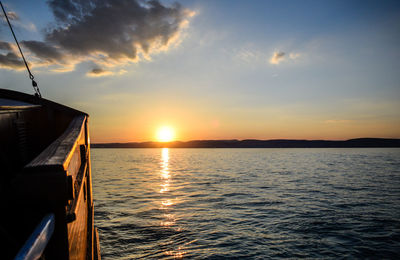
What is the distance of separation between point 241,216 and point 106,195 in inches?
400

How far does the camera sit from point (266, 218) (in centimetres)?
1132

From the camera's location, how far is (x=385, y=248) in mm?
8266

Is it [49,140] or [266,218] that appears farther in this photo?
[266,218]

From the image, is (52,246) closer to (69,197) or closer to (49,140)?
(69,197)

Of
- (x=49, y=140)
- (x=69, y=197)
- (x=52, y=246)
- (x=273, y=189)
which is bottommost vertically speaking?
(x=273, y=189)

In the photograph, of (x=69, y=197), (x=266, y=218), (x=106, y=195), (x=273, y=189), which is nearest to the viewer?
(x=69, y=197)

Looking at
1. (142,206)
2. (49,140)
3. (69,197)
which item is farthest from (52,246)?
(142,206)

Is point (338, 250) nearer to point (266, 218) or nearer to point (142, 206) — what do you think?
point (266, 218)

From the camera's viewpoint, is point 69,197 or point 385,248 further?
point 385,248

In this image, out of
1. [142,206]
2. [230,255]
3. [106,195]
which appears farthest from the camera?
[106,195]

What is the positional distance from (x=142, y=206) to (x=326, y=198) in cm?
1150

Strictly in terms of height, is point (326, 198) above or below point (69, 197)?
below

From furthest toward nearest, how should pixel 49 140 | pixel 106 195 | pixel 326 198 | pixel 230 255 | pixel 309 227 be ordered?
pixel 106 195 < pixel 326 198 < pixel 309 227 < pixel 230 255 < pixel 49 140

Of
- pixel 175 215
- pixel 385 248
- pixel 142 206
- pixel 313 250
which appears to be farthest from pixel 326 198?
pixel 142 206
